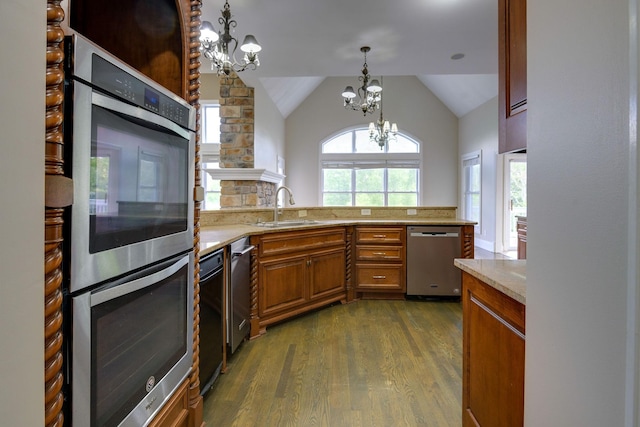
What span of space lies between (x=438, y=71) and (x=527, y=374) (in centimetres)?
455

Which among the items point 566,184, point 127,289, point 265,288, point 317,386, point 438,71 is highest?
point 438,71

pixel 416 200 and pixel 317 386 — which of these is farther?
pixel 416 200

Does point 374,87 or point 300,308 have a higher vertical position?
point 374,87

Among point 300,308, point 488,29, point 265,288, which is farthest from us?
point 488,29

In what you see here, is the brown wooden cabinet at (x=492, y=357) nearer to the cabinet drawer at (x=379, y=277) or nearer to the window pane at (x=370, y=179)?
the cabinet drawer at (x=379, y=277)

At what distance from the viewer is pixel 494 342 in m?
1.17

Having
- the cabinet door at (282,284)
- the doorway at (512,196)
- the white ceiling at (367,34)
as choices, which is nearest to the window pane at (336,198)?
the doorway at (512,196)

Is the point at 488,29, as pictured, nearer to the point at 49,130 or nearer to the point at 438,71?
the point at 438,71

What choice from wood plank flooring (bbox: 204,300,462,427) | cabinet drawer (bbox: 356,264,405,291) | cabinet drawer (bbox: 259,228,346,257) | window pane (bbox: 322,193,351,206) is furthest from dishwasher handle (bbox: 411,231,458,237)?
window pane (bbox: 322,193,351,206)

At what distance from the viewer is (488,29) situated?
3.36m

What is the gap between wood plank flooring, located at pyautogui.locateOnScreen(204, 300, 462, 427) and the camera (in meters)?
1.70

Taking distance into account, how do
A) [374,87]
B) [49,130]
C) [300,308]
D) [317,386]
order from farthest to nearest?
[374,87]
[300,308]
[317,386]
[49,130]

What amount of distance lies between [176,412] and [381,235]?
2696 mm

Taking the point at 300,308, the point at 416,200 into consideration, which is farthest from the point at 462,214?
the point at 300,308
